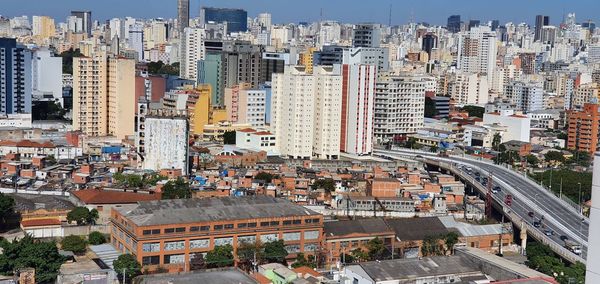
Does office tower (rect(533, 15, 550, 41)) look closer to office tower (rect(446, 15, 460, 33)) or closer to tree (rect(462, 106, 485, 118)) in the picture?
office tower (rect(446, 15, 460, 33))

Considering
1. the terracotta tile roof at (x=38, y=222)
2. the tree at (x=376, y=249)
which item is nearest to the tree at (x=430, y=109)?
the tree at (x=376, y=249)

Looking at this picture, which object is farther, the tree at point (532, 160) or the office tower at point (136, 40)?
the office tower at point (136, 40)

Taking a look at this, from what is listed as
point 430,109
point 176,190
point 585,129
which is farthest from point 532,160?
point 176,190

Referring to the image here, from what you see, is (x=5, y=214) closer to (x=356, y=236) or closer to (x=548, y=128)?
(x=356, y=236)

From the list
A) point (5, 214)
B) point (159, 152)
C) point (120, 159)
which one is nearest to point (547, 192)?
point (159, 152)

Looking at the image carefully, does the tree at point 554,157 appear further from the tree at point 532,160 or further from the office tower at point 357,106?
the office tower at point 357,106

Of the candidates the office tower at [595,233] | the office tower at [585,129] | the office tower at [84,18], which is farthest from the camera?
the office tower at [84,18]

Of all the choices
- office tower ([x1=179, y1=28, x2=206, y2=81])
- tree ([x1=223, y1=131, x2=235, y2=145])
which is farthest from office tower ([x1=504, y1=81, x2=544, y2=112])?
tree ([x1=223, y1=131, x2=235, y2=145])
